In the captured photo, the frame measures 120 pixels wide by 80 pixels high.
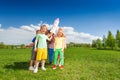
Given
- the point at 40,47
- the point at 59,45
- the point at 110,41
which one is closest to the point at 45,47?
the point at 40,47

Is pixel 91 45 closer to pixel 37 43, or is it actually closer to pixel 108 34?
pixel 108 34

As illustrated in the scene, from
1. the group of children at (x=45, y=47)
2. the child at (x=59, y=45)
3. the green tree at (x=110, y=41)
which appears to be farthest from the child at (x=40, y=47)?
the green tree at (x=110, y=41)

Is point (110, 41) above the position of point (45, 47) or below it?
above

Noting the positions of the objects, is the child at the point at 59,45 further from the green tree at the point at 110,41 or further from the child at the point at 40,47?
the green tree at the point at 110,41

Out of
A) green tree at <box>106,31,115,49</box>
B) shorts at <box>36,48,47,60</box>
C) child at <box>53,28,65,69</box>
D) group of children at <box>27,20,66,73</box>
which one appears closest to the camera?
shorts at <box>36,48,47,60</box>

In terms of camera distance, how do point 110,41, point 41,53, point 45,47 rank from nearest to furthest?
point 41,53
point 45,47
point 110,41

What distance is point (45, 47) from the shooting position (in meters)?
11.8

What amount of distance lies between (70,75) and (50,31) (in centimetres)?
389

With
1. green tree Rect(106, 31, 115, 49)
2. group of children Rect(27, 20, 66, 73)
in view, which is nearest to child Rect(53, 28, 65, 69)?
group of children Rect(27, 20, 66, 73)

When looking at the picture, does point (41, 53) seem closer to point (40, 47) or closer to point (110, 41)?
point (40, 47)

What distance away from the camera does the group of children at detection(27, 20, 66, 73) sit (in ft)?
38.1

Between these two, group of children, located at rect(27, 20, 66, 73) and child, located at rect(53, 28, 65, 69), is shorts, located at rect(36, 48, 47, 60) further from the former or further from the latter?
child, located at rect(53, 28, 65, 69)

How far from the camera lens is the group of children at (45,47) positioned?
11.6 meters

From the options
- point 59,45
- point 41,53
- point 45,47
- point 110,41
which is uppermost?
point 110,41
